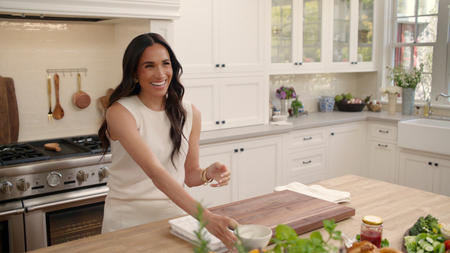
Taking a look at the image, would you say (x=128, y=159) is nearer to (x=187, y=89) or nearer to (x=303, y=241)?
(x=303, y=241)

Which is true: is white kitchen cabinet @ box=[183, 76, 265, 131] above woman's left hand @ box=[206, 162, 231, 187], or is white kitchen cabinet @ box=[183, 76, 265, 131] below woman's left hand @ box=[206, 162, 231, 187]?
above

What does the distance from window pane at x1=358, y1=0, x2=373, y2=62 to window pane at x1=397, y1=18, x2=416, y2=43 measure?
13.1 inches

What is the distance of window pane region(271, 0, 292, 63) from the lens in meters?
3.97

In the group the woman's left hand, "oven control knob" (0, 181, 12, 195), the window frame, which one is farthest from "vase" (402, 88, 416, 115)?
"oven control knob" (0, 181, 12, 195)

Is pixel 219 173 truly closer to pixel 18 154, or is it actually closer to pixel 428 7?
pixel 18 154

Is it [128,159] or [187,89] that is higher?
[187,89]

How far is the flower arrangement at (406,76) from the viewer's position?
450 cm

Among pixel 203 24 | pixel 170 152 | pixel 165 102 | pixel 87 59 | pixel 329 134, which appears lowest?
pixel 329 134

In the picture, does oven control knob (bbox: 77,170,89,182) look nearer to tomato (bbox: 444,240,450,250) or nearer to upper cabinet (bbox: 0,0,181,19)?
upper cabinet (bbox: 0,0,181,19)

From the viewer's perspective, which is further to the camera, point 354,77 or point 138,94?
point 354,77

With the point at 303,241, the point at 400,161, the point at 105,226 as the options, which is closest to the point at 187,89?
the point at 105,226

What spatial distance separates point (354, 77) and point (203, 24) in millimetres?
2768

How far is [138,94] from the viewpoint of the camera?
6.32 ft

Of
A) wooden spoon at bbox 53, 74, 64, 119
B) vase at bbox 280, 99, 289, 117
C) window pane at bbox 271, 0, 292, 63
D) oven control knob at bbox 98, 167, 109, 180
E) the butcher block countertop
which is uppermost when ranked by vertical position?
window pane at bbox 271, 0, 292, 63
